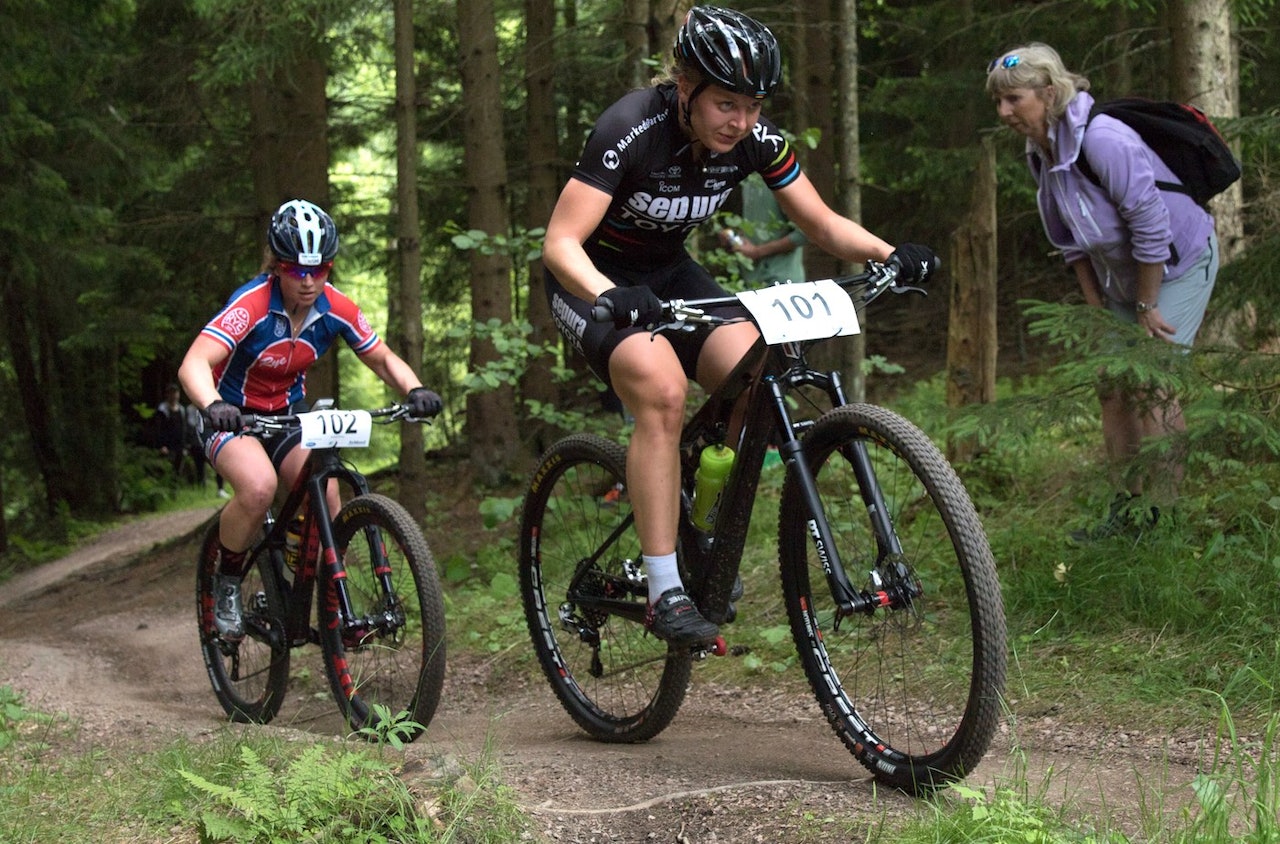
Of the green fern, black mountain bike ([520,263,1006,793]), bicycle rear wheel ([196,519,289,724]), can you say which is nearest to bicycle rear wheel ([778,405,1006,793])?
black mountain bike ([520,263,1006,793])

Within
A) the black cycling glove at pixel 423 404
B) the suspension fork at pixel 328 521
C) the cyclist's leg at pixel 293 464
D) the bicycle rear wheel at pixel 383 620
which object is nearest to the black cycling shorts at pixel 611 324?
the black cycling glove at pixel 423 404

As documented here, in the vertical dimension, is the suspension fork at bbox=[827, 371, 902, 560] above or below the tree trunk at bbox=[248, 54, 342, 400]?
below

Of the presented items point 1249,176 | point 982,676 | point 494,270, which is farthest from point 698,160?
point 494,270

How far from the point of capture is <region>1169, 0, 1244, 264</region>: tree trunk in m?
6.86

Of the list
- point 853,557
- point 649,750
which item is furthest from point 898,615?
point 649,750

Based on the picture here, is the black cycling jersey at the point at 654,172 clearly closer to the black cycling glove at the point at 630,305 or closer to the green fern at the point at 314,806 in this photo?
the black cycling glove at the point at 630,305

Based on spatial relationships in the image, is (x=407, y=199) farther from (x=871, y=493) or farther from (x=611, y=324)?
(x=871, y=493)

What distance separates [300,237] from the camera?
569 centimetres

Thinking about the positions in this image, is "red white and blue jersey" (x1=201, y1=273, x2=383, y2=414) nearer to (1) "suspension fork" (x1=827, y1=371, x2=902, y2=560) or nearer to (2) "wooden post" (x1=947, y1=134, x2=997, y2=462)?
(1) "suspension fork" (x1=827, y1=371, x2=902, y2=560)

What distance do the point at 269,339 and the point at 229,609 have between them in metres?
1.45

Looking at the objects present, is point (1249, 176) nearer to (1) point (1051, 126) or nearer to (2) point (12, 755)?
(1) point (1051, 126)

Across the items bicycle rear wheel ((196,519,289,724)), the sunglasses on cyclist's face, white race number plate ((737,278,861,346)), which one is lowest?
bicycle rear wheel ((196,519,289,724))

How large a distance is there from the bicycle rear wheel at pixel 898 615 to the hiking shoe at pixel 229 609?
3.31 m

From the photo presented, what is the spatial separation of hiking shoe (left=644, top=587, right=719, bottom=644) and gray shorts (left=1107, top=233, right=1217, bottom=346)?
101 inches
